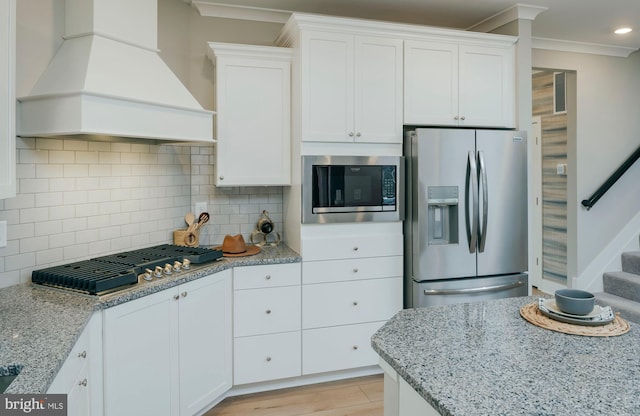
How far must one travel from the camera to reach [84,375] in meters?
1.74

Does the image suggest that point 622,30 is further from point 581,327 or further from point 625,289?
point 581,327

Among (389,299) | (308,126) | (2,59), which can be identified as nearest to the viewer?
(2,59)

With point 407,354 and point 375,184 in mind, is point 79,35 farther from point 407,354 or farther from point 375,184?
point 407,354

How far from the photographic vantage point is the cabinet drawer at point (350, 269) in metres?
2.96

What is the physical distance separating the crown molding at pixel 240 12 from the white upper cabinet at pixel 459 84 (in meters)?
1.04

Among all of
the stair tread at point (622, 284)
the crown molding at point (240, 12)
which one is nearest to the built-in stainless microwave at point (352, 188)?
the crown molding at point (240, 12)

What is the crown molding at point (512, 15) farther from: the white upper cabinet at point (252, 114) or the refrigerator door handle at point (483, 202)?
the white upper cabinet at point (252, 114)

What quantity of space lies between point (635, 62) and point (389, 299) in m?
3.79

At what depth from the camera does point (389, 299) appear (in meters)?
3.12

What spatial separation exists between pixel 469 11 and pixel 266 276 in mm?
2493

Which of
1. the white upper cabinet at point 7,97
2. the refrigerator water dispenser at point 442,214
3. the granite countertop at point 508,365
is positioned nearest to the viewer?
the granite countertop at point 508,365

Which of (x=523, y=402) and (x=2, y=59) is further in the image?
(x=2, y=59)

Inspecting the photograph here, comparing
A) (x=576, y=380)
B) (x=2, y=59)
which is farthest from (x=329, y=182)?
(x=576, y=380)

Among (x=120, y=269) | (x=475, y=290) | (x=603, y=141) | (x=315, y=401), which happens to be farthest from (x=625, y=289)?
(x=120, y=269)
